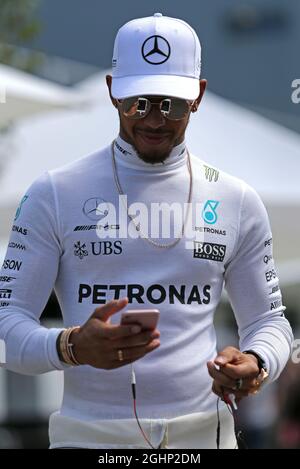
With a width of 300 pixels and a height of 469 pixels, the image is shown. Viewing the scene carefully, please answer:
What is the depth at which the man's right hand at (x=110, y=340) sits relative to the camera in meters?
3.21

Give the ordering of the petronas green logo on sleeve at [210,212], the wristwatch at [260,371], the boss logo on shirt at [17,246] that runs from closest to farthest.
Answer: the wristwatch at [260,371]
the boss logo on shirt at [17,246]
the petronas green logo on sleeve at [210,212]

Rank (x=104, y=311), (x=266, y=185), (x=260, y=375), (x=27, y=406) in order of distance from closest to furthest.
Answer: (x=104, y=311) < (x=260, y=375) < (x=266, y=185) < (x=27, y=406)

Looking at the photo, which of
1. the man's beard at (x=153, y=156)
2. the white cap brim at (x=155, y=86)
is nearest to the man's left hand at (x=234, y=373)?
the man's beard at (x=153, y=156)

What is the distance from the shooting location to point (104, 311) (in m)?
3.23

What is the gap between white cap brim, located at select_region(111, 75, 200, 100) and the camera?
3.64 meters

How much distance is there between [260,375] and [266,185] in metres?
5.63

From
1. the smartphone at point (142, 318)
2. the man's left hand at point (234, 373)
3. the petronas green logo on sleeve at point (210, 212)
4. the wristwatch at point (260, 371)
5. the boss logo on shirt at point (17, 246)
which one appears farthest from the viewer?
the petronas green logo on sleeve at point (210, 212)

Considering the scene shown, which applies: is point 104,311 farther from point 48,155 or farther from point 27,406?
point 27,406

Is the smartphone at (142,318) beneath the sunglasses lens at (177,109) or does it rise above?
beneath

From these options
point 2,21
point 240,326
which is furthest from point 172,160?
point 2,21

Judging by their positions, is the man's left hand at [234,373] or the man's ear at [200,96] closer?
the man's left hand at [234,373]

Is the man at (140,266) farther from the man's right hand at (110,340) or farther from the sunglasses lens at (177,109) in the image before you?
the man's right hand at (110,340)

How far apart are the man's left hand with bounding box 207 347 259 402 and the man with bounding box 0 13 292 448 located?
0.02 m

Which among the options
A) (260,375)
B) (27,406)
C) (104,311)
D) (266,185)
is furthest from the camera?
(27,406)
